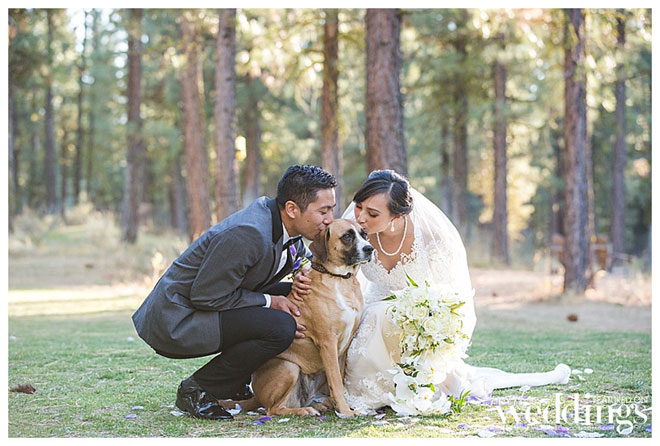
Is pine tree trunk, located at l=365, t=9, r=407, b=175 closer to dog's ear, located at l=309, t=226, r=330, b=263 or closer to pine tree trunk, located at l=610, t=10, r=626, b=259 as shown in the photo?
dog's ear, located at l=309, t=226, r=330, b=263

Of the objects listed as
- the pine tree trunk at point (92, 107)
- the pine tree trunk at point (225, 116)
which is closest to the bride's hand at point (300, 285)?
the pine tree trunk at point (225, 116)

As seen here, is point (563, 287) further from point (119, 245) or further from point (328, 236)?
point (119, 245)

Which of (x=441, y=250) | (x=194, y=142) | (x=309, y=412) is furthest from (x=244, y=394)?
(x=194, y=142)

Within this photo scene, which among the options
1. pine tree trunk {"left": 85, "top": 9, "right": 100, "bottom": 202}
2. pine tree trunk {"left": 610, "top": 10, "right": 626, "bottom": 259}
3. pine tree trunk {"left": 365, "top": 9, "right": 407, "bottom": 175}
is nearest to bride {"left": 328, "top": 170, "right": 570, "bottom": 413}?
pine tree trunk {"left": 365, "top": 9, "right": 407, "bottom": 175}

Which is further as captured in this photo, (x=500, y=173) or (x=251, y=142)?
(x=251, y=142)

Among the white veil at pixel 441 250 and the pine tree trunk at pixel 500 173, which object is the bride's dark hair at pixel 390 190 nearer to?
the white veil at pixel 441 250

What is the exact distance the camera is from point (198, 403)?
447cm

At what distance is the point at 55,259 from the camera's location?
58.2 ft

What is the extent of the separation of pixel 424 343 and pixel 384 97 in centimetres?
580

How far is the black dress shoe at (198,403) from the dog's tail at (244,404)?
150 millimetres

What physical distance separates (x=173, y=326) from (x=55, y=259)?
48.0 feet

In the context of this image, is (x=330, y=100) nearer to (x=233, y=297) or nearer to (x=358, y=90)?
(x=233, y=297)

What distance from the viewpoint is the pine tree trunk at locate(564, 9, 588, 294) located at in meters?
12.4
